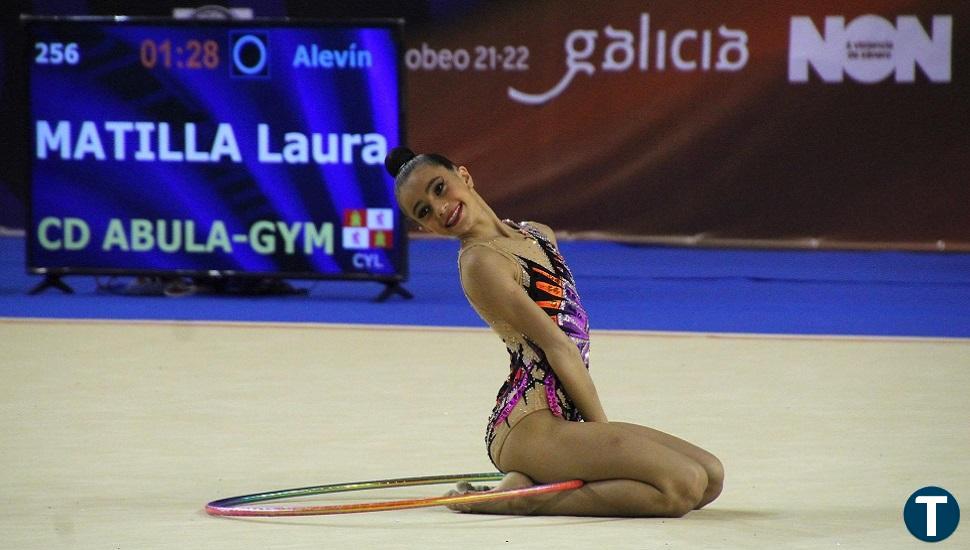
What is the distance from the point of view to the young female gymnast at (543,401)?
4.25 meters

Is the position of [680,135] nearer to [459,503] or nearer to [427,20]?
[427,20]

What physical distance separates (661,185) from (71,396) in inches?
286

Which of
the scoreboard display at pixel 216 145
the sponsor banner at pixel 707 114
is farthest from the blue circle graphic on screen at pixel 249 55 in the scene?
the sponsor banner at pixel 707 114

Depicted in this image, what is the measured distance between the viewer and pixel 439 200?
4.42 meters

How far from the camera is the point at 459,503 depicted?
4.36 m

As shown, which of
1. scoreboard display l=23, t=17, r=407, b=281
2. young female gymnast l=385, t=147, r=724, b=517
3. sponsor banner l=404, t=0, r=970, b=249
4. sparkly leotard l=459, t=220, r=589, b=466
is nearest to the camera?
young female gymnast l=385, t=147, r=724, b=517

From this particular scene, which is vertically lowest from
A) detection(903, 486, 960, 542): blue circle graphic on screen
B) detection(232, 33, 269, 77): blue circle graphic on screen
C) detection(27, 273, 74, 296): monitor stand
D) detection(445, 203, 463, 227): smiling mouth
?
detection(903, 486, 960, 542): blue circle graphic on screen

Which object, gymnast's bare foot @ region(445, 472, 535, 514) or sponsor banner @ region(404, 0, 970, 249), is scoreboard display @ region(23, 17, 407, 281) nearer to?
sponsor banner @ region(404, 0, 970, 249)

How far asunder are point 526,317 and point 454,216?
0.36 m

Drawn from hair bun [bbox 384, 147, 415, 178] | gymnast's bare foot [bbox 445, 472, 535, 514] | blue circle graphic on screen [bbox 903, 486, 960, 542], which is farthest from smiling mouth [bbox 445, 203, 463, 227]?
blue circle graphic on screen [bbox 903, 486, 960, 542]

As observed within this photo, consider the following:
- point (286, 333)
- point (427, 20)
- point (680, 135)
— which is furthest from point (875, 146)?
point (286, 333)

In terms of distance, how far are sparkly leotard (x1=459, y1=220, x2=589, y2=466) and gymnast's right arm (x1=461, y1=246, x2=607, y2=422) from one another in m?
0.04

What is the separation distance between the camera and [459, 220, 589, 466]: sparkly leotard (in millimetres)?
4383

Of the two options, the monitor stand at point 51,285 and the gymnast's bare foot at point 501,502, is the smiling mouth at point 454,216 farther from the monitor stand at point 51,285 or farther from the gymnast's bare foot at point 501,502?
the monitor stand at point 51,285
